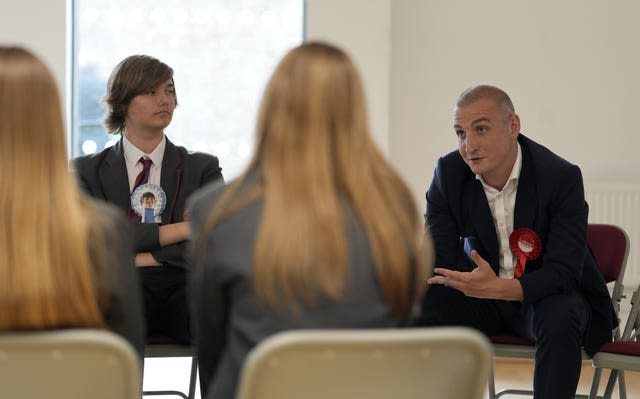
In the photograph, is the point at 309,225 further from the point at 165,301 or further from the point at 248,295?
the point at 165,301

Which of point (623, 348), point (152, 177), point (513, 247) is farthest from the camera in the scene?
point (152, 177)

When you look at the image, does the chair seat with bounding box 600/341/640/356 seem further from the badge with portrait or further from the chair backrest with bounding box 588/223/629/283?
the badge with portrait

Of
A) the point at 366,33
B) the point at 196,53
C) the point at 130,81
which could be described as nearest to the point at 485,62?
the point at 366,33

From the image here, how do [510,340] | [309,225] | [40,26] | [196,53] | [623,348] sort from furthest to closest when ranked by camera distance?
[196,53]
[40,26]
[510,340]
[623,348]
[309,225]

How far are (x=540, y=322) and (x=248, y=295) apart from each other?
5.73 feet

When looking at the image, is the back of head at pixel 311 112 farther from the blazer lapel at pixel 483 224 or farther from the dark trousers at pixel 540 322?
the blazer lapel at pixel 483 224

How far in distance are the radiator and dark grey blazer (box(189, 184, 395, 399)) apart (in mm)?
4300

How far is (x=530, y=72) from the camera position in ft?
20.5

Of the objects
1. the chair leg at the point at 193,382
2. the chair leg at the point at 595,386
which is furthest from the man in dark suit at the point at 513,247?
the chair leg at the point at 193,382

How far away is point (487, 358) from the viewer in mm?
1723

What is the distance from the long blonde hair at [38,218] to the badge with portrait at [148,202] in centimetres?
170

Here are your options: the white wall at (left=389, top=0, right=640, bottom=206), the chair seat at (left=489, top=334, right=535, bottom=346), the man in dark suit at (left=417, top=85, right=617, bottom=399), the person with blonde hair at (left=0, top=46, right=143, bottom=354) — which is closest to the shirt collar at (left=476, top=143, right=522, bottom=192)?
the man in dark suit at (left=417, top=85, right=617, bottom=399)

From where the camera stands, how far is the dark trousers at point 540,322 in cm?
325

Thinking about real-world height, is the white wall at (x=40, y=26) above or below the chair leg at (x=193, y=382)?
above
